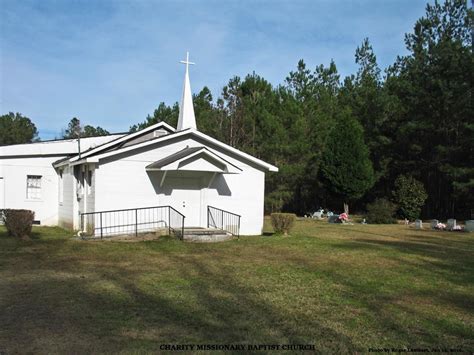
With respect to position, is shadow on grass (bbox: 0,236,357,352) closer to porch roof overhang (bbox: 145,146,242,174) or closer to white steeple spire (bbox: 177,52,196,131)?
porch roof overhang (bbox: 145,146,242,174)

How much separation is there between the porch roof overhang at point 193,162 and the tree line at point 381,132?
16771 mm

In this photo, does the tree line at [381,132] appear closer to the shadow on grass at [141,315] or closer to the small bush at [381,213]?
the small bush at [381,213]

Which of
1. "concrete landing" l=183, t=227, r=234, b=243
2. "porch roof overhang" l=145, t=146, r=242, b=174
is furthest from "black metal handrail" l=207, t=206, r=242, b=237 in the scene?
"porch roof overhang" l=145, t=146, r=242, b=174

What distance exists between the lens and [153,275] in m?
9.76

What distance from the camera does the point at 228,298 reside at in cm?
782

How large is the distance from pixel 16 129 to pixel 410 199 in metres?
56.2

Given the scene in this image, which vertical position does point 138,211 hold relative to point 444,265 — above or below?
above

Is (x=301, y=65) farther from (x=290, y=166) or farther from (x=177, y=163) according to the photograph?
(x=177, y=163)

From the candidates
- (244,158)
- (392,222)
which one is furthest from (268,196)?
(244,158)

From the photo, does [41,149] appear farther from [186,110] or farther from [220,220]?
[220,220]

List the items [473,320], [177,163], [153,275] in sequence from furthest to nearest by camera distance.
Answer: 1. [177,163]
2. [153,275]
3. [473,320]

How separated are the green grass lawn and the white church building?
2.84 m

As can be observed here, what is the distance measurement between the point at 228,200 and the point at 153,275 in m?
9.33

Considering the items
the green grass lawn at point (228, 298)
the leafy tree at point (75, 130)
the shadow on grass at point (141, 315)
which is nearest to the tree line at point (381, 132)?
the leafy tree at point (75, 130)
